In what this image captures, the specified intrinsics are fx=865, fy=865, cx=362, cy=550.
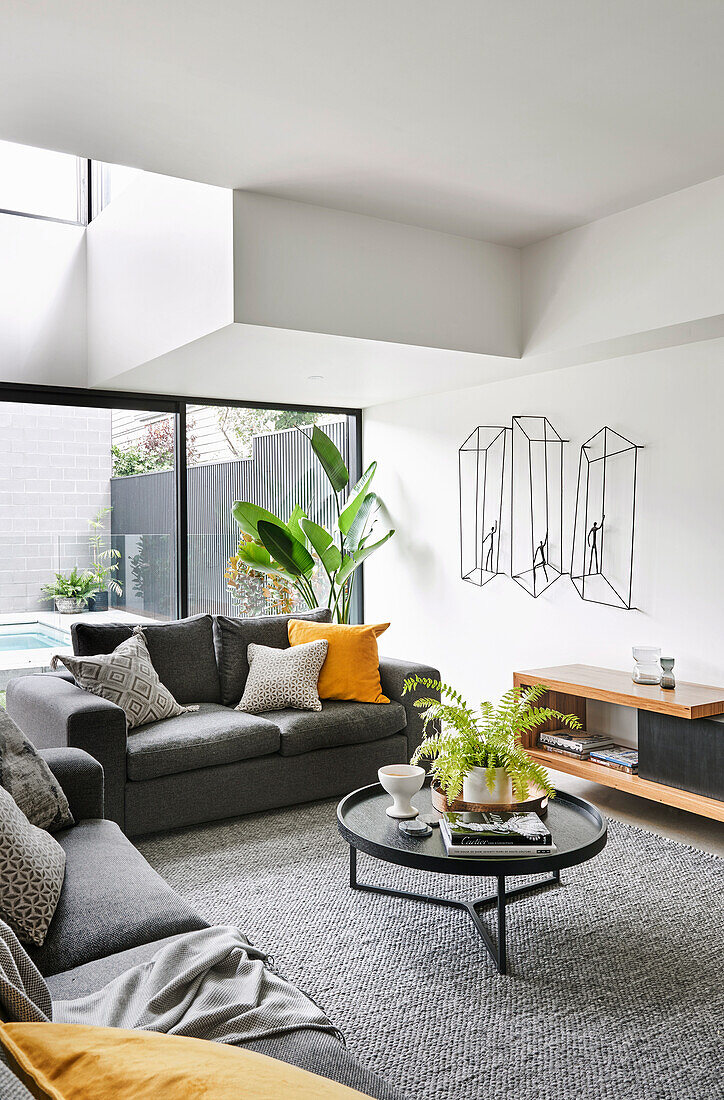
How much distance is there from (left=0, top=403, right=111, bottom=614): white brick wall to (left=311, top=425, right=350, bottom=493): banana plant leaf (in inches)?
52.5

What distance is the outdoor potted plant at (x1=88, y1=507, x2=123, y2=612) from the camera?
507 centimetres

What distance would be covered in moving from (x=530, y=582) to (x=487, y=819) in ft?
8.03

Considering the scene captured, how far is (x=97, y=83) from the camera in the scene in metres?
2.66

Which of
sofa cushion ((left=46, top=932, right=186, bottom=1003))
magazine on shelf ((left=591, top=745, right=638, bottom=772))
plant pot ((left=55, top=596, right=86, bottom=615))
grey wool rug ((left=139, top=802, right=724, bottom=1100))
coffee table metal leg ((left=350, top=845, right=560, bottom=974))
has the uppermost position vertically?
plant pot ((left=55, top=596, right=86, bottom=615))

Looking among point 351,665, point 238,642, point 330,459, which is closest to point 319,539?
point 330,459

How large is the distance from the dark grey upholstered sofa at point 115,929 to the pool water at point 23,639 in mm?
2557

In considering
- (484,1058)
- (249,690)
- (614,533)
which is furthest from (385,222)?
(484,1058)

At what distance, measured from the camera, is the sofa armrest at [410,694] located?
14.1ft

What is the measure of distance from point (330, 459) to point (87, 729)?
2.89 metres

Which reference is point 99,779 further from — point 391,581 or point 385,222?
point 391,581

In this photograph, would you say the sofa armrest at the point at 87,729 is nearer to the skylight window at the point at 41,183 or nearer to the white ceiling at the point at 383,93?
the white ceiling at the point at 383,93

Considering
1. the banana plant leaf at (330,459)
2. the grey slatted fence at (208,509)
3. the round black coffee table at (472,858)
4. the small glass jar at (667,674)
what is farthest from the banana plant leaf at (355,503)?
the round black coffee table at (472,858)

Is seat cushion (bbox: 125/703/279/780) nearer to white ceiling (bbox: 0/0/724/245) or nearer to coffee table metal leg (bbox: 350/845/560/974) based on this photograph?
coffee table metal leg (bbox: 350/845/560/974)

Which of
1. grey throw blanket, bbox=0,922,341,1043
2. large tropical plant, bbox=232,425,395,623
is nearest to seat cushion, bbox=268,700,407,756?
large tropical plant, bbox=232,425,395,623
